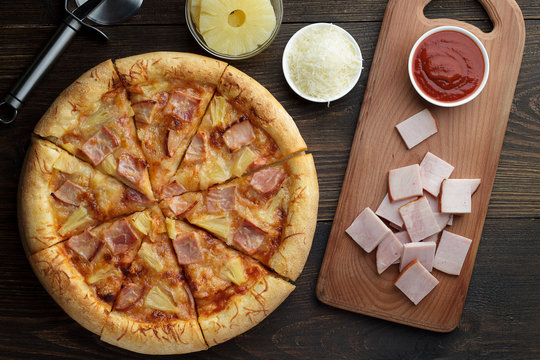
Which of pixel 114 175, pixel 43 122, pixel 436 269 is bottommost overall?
pixel 436 269

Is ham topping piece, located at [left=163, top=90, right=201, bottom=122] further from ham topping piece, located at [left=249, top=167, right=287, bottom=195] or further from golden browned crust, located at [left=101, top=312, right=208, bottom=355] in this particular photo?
golden browned crust, located at [left=101, top=312, right=208, bottom=355]

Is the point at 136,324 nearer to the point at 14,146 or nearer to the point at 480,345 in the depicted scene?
the point at 14,146

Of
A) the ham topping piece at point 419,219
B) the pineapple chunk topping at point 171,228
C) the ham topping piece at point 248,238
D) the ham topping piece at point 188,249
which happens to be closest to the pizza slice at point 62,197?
the pineapple chunk topping at point 171,228

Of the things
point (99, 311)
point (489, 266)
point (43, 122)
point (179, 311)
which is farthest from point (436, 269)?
point (43, 122)

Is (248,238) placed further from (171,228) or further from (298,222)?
(171,228)

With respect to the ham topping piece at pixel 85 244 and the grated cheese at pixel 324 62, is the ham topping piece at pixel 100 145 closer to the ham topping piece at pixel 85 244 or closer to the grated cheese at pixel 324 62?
the ham topping piece at pixel 85 244

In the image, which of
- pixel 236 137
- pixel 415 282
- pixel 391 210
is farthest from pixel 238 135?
pixel 415 282

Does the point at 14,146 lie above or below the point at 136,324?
above
